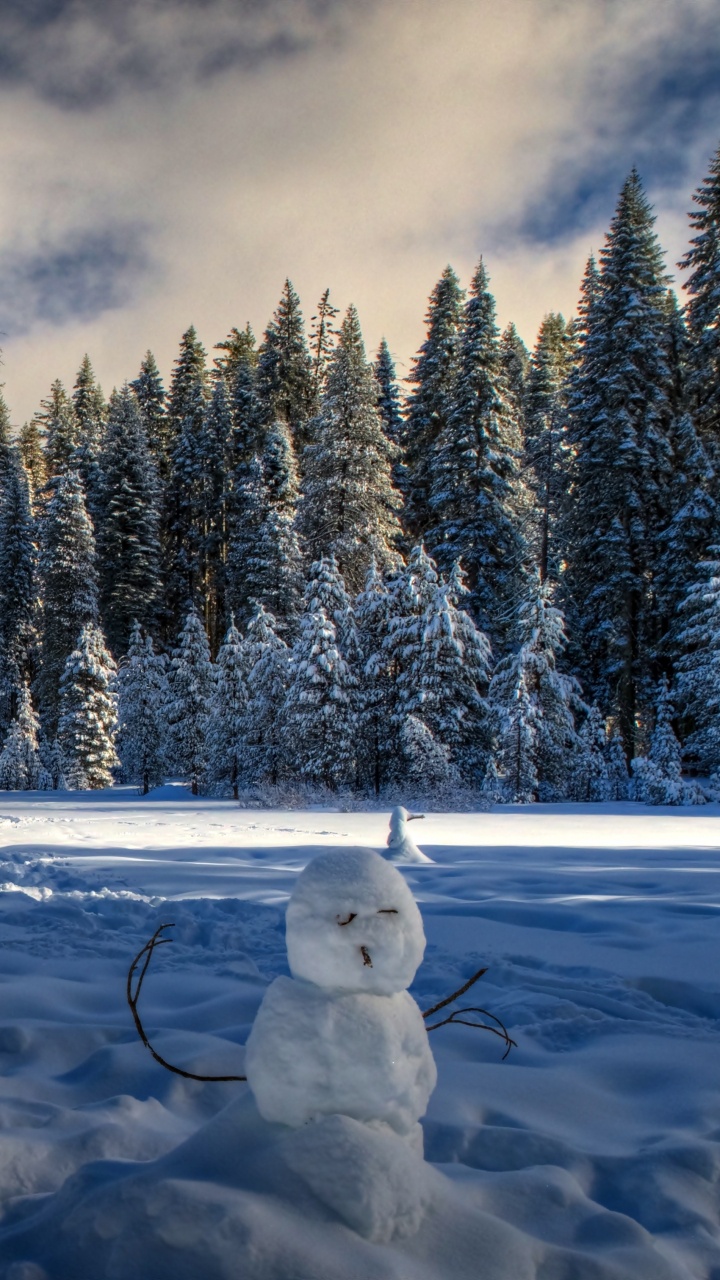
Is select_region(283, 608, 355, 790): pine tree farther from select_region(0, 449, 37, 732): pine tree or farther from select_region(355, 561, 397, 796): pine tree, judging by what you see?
select_region(0, 449, 37, 732): pine tree

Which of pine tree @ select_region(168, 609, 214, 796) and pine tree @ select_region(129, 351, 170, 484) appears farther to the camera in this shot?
pine tree @ select_region(129, 351, 170, 484)

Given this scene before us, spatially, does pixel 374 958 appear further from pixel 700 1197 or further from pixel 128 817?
pixel 128 817

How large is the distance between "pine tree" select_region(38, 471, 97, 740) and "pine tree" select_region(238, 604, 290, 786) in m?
12.0

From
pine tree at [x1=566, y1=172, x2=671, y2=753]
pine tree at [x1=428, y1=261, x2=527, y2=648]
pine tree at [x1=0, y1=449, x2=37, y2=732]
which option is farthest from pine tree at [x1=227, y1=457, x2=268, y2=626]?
pine tree at [x1=566, y1=172, x2=671, y2=753]

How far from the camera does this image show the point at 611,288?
22.5 meters

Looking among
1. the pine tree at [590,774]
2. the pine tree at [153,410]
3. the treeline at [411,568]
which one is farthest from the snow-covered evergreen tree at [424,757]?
the pine tree at [153,410]

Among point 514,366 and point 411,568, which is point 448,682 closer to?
point 411,568

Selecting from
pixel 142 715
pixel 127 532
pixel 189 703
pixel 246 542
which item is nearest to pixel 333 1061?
pixel 189 703

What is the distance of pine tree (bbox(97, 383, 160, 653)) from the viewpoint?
30.5m

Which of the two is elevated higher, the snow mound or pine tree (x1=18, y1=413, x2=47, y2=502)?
pine tree (x1=18, y1=413, x2=47, y2=502)

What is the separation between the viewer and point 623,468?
21.1 metres

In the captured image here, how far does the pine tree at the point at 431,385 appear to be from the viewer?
27906mm

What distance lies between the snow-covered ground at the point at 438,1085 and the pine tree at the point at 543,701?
10.0m

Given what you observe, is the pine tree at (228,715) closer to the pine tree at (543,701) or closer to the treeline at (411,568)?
the treeline at (411,568)
